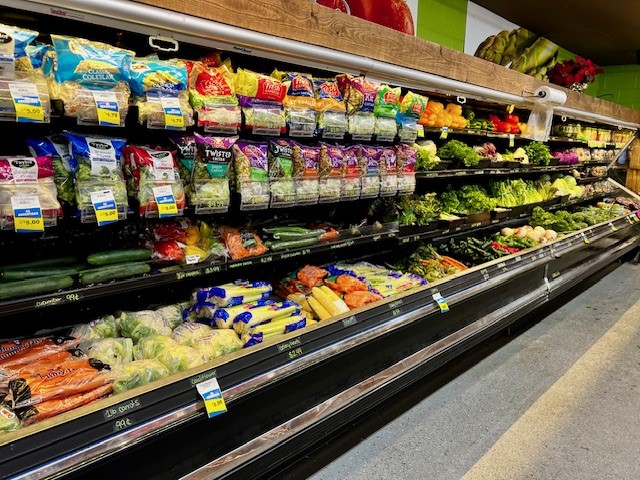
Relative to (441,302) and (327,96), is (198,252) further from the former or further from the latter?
(441,302)

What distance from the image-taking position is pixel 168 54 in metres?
2.07

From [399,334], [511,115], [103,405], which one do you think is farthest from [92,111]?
[511,115]

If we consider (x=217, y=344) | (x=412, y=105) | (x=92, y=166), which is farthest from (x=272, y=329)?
(x=412, y=105)

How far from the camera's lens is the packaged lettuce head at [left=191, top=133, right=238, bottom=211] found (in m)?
1.86

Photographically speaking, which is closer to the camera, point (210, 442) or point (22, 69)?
point (22, 69)

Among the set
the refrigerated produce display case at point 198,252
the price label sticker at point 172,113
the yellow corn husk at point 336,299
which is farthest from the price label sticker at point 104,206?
the yellow corn husk at point 336,299

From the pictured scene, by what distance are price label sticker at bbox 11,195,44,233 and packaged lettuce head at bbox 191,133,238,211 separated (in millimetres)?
562

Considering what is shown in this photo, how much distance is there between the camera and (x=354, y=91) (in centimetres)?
243

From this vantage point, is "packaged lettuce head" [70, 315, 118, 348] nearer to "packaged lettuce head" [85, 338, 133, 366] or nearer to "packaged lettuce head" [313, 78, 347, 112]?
"packaged lettuce head" [85, 338, 133, 366]

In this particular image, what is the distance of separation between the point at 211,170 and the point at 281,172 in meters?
0.40

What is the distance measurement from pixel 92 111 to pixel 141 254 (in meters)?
0.61

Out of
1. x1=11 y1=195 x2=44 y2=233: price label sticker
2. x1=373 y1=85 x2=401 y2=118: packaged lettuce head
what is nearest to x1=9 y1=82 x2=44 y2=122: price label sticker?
x1=11 y1=195 x2=44 y2=233: price label sticker

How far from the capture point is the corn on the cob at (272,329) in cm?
199

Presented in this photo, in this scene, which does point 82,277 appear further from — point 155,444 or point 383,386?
point 383,386
